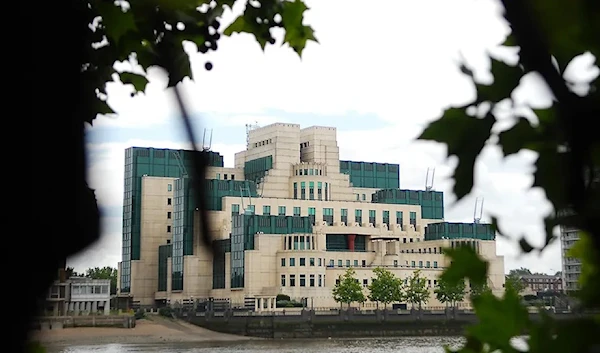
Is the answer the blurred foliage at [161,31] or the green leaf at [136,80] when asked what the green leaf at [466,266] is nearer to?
the blurred foliage at [161,31]

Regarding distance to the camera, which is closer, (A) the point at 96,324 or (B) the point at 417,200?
(A) the point at 96,324

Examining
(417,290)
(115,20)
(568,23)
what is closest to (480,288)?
(568,23)

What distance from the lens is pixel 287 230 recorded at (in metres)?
58.6

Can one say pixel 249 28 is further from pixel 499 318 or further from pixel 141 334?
pixel 141 334

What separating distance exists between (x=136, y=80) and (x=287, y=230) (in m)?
57.2

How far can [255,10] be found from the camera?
1.50 metres

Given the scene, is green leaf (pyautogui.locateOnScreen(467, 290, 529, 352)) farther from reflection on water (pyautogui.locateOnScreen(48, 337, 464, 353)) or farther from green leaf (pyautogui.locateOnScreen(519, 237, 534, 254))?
reflection on water (pyautogui.locateOnScreen(48, 337, 464, 353))

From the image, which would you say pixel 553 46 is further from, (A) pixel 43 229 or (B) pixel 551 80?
(A) pixel 43 229

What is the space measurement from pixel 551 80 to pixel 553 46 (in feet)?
0.10

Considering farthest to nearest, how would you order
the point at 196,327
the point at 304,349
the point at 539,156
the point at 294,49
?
the point at 196,327 < the point at 304,349 < the point at 294,49 < the point at 539,156

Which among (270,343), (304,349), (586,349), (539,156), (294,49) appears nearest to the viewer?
(586,349)

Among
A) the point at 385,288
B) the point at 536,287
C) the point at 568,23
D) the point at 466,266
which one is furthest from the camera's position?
the point at 385,288

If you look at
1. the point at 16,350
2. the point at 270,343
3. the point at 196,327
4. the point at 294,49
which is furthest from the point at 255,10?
the point at 196,327

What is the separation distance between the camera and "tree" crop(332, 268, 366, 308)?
55906 millimetres
